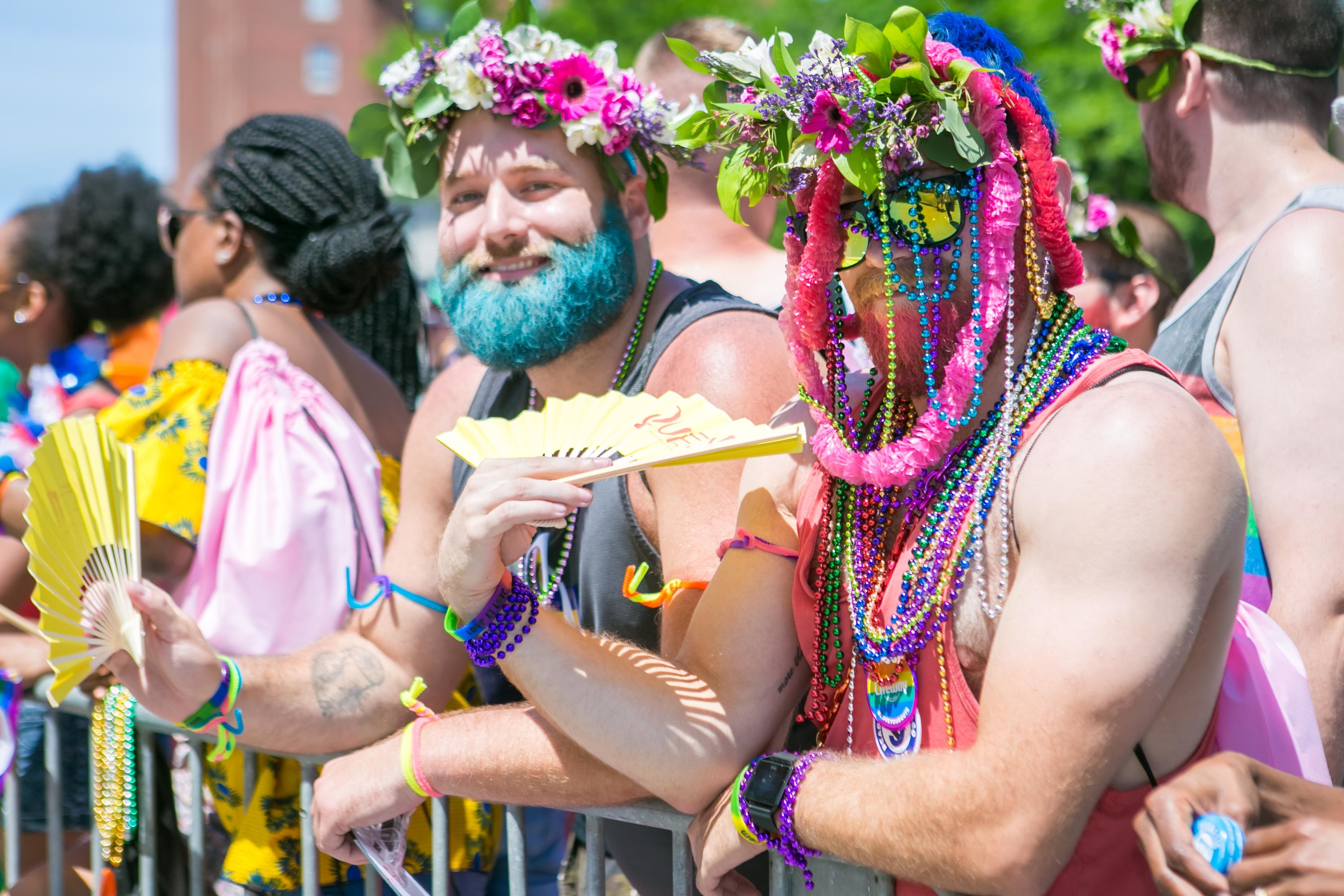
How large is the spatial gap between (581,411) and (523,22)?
1386mm

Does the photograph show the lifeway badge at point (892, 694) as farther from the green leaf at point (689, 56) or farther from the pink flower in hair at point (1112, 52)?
the pink flower in hair at point (1112, 52)

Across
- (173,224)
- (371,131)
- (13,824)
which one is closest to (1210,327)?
(371,131)

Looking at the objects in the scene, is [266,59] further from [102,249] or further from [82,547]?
[82,547]

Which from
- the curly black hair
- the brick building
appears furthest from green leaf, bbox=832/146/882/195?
the brick building

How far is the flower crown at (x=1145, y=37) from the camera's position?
2871mm

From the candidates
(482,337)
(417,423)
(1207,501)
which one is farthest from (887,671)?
(417,423)

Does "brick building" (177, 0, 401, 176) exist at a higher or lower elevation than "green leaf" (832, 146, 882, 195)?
lower

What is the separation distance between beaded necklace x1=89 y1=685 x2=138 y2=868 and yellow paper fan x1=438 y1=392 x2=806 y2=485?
1.27 meters

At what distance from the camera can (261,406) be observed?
123 inches

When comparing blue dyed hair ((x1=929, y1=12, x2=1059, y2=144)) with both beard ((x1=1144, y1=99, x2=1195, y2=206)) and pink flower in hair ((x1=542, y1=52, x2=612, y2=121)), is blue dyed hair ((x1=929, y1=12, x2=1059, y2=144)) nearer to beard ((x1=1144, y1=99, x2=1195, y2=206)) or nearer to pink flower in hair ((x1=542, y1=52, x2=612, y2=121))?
pink flower in hair ((x1=542, y1=52, x2=612, y2=121))

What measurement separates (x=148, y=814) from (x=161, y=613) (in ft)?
2.41

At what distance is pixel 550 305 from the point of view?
276 centimetres

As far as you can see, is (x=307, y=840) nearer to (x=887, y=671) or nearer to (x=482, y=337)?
(x=482, y=337)

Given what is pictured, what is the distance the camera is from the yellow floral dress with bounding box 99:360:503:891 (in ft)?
9.24
